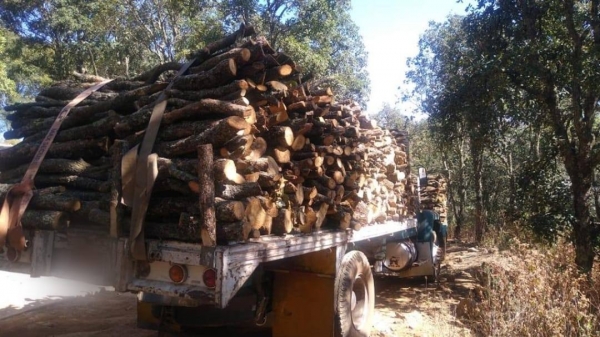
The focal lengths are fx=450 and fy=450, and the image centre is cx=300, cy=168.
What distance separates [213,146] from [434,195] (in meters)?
12.2

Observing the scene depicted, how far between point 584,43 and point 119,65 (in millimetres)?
16301

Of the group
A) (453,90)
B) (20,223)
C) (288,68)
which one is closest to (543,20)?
(453,90)

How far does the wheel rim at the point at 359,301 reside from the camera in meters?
5.05

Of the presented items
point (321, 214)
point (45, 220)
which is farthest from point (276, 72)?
point (45, 220)

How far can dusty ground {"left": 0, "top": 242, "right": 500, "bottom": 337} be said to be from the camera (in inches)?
203

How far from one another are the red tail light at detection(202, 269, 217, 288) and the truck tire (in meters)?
1.71

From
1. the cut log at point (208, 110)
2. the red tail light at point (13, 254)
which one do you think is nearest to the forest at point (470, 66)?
the cut log at point (208, 110)

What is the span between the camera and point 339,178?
16.5ft

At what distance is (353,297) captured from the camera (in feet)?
16.3

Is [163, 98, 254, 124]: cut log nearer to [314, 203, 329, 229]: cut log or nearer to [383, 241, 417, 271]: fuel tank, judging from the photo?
[314, 203, 329, 229]: cut log

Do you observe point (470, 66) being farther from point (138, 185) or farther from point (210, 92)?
point (138, 185)

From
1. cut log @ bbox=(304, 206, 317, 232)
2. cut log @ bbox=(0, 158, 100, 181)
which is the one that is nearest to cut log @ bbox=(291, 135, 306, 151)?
cut log @ bbox=(304, 206, 317, 232)

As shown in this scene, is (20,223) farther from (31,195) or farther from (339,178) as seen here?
(339,178)

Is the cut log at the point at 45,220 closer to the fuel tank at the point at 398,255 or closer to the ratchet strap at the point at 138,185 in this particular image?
the ratchet strap at the point at 138,185
